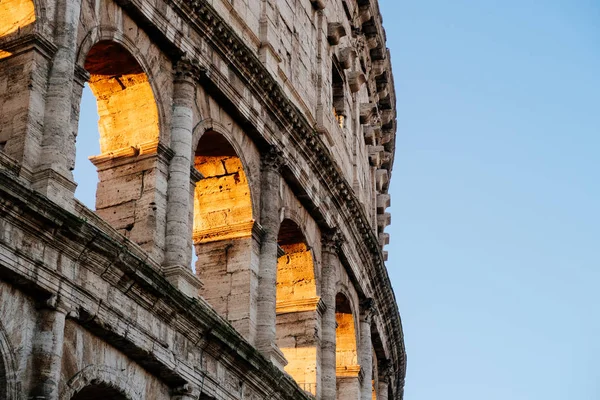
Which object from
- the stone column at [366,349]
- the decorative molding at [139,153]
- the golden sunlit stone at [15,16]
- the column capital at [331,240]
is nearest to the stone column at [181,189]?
the decorative molding at [139,153]

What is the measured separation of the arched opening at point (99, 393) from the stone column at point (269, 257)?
5.07 meters

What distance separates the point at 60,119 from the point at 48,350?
12.0ft

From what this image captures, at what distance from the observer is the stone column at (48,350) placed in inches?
763

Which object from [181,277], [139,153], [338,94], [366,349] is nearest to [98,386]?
[181,277]

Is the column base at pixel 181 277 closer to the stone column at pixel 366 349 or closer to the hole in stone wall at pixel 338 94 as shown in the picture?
the stone column at pixel 366 349

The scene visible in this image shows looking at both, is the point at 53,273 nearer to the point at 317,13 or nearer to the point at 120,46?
the point at 120,46

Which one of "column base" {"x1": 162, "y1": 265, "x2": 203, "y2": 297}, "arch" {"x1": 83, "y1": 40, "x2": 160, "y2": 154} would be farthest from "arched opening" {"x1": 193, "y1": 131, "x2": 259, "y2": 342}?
"column base" {"x1": 162, "y1": 265, "x2": 203, "y2": 297}

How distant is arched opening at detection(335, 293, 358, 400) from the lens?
109ft

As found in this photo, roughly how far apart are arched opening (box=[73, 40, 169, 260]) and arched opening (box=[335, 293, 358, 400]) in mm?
9244

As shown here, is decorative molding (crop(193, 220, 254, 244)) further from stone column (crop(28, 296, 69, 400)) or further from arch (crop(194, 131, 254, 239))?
stone column (crop(28, 296, 69, 400))

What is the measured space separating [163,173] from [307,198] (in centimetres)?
639

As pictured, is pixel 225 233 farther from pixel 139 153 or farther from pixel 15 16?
pixel 15 16

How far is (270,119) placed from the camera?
29.0 meters

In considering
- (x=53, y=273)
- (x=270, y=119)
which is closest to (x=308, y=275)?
(x=270, y=119)
